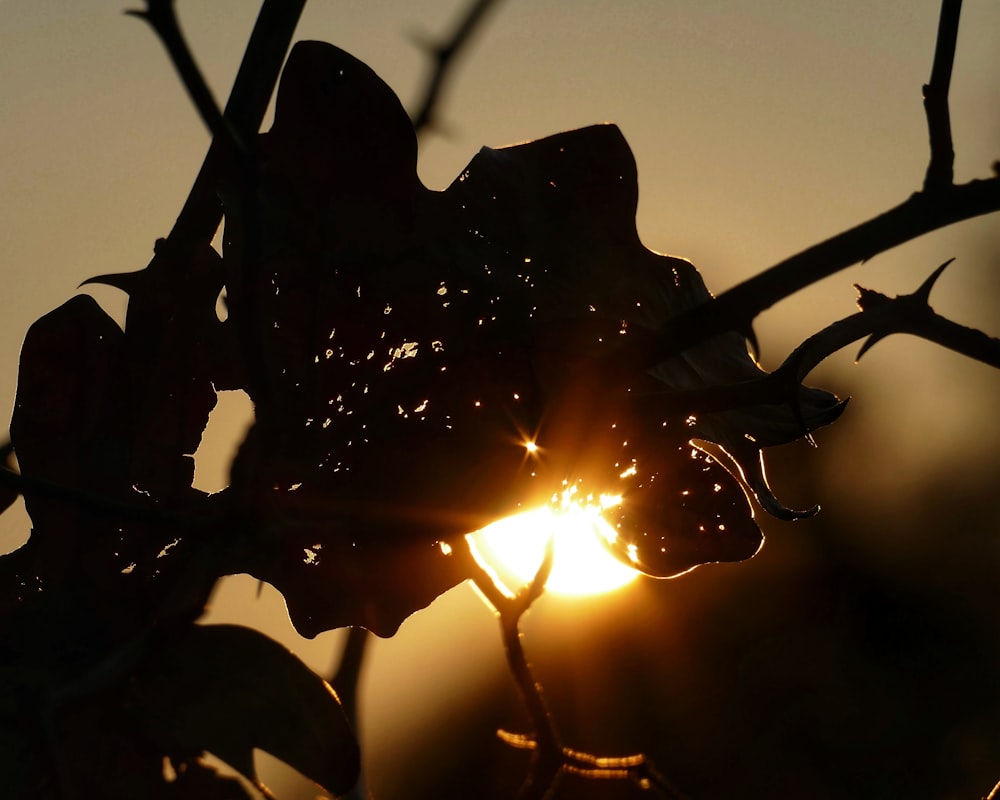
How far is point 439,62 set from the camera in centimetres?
65

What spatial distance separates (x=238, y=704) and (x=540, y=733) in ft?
0.48

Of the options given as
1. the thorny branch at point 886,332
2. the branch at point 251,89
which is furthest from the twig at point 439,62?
the thorny branch at point 886,332

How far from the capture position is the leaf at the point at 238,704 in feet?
1.14

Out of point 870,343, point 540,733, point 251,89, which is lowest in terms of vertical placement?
point 540,733

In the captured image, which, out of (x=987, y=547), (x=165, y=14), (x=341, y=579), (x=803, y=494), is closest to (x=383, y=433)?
(x=341, y=579)

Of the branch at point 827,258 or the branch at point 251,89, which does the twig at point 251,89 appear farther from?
the branch at point 827,258

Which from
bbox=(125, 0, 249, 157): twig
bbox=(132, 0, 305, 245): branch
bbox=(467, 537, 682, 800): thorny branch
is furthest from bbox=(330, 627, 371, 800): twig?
bbox=(125, 0, 249, 157): twig

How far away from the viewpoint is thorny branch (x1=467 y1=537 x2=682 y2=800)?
43 cm

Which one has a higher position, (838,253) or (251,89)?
(251,89)

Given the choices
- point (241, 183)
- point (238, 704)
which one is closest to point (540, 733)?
point (238, 704)

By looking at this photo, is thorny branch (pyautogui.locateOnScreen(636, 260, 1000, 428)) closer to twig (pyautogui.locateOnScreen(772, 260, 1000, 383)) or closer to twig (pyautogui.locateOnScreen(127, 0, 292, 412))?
twig (pyautogui.locateOnScreen(772, 260, 1000, 383))

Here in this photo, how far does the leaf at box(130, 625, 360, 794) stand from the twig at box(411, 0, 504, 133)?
1.21ft

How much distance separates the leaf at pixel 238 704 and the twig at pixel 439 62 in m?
0.37

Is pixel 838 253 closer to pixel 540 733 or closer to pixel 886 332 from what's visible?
pixel 886 332
